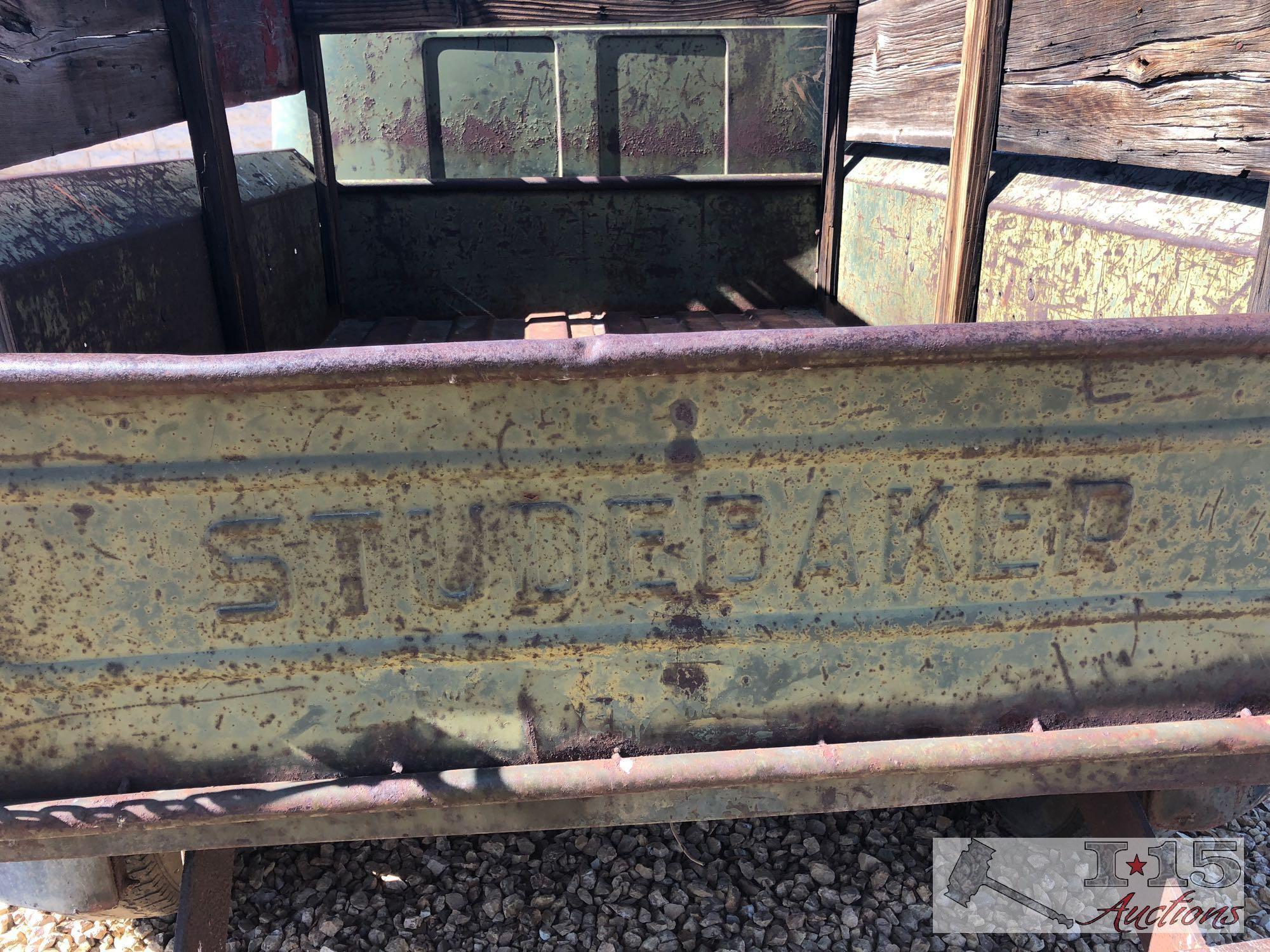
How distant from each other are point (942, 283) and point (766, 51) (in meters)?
2.16

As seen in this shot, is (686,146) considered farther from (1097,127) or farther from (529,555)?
(529,555)

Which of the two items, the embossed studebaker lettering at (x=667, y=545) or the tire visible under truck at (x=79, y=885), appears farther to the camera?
the tire visible under truck at (x=79, y=885)

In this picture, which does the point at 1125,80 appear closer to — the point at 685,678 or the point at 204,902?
the point at 685,678

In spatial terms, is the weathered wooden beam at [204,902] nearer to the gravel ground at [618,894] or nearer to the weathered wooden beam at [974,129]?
the gravel ground at [618,894]

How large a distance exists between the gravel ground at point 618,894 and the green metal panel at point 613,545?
2.26ft

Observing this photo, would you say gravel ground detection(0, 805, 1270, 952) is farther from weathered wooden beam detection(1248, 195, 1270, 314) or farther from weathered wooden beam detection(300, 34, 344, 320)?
weathered wooden beam detection(300, 34, 344, 320)

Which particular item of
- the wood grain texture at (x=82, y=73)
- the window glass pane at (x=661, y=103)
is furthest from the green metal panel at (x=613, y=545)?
the window glass pane at (x=661, y=103)

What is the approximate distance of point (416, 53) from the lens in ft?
14.3

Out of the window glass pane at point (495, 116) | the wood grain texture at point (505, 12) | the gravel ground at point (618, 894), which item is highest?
the wood grain texture at point (505, 12)

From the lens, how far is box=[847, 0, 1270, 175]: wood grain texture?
69.6 inches

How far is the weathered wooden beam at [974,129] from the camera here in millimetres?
2467

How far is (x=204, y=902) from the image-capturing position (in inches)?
65.6

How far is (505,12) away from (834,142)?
144 centimetres

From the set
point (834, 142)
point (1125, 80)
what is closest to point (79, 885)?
point (1125, 80)
